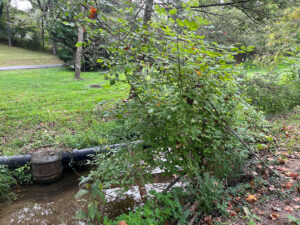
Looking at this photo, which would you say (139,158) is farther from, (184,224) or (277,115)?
(277,115)

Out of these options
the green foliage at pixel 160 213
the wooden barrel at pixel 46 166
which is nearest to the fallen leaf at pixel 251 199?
the green foliage at pixel 160 213

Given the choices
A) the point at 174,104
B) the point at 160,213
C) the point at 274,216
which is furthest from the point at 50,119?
the point at 274,216

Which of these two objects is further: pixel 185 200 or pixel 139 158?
pixel 185 200

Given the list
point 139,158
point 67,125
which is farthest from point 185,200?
point 67,125

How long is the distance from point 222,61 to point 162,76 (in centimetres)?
59

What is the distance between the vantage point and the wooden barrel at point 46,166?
318 centimetres

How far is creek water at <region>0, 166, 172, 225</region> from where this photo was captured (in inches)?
103

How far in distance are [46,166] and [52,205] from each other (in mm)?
634

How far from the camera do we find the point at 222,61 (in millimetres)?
1829

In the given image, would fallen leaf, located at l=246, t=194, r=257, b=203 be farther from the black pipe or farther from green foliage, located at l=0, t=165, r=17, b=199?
green foliage, located at l=0, t=165, r=17, b=199

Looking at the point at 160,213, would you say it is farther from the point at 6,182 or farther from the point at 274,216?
the point at 6,182

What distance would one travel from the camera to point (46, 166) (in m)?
3.19

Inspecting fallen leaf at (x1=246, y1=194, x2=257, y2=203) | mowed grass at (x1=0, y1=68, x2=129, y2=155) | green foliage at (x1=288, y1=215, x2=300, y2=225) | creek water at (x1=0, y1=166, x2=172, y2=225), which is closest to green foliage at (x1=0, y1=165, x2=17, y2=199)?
creek water at (x1=0, y1=166, x2=172, y2=225)

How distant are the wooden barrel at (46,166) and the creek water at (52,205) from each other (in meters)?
0.12
